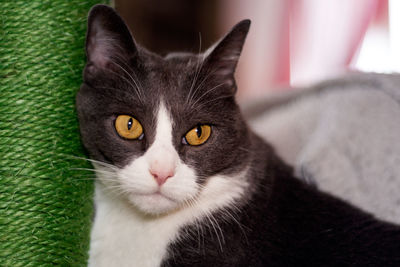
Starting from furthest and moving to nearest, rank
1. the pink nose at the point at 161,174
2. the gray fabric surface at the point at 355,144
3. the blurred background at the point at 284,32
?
the blurred background at the point at 284,32, the gray fabric surface at the point at 355,144, the pink nose at the point at 161,174

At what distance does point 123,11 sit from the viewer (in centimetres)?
334

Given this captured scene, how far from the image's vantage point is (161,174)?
1021mm

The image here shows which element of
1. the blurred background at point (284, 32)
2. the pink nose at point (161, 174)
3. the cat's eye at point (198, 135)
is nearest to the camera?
the pink nose at point (161, 174)

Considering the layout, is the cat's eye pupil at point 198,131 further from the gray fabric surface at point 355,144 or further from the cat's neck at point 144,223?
the gray fabric surface at point 355,144

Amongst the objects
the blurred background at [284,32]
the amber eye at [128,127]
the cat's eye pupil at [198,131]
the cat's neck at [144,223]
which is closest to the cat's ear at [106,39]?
the amber eye at [128,127]

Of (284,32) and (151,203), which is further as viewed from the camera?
(284,32)

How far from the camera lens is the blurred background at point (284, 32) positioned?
3.24 meters

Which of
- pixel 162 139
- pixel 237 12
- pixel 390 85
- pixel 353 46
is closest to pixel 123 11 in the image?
pixel 237 12

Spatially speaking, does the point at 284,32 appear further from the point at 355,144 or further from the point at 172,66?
the point at 172,66

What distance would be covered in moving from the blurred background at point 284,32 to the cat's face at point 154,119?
165 centimetres

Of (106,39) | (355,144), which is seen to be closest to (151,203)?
(106,39)

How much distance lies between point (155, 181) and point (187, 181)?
0.09 meters

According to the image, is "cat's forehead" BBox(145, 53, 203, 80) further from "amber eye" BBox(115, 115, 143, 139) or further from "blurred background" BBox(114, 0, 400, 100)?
"blurred background" BBox(114, 0, 400, 100)

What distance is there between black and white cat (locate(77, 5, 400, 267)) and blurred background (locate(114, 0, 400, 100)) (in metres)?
1.61
